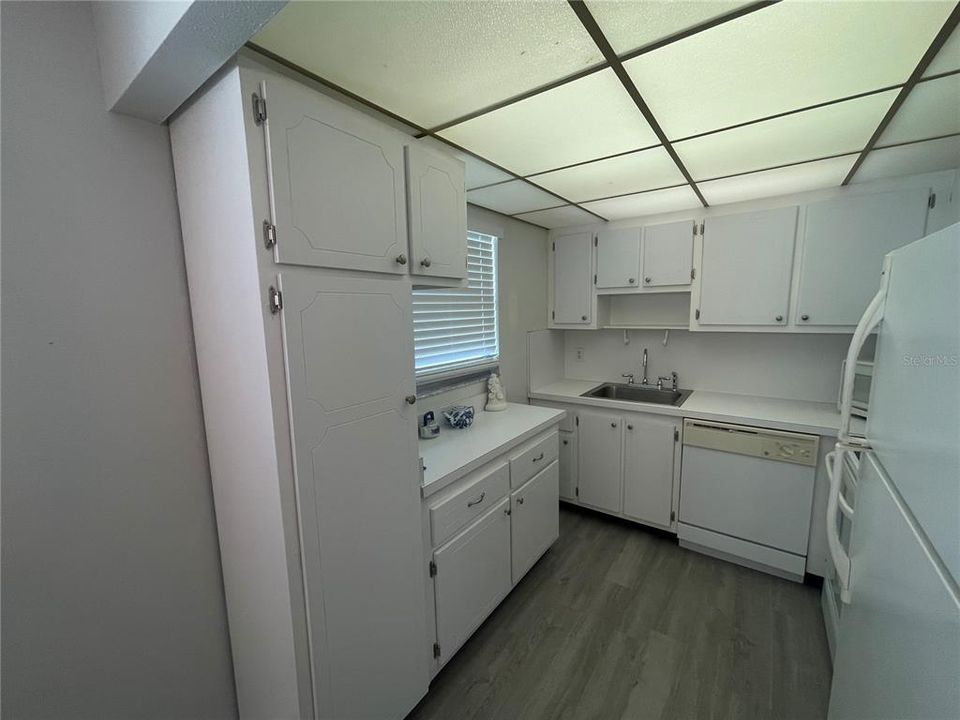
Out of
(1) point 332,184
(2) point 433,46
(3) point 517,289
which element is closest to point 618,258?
(3) point 517,289

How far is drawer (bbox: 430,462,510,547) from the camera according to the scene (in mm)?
1510

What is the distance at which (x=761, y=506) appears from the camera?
222 cm

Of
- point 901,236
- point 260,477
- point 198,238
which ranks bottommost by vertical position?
point 260,477

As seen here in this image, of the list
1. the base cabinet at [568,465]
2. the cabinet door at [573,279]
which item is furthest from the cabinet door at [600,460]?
the cabinet door at [573,279]

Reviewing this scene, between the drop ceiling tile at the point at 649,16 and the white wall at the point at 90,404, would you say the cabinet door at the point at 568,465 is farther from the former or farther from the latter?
the drop ceiling tile at the point at 649,16

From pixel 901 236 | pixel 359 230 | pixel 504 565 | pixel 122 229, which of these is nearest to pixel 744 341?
pixel 901 236

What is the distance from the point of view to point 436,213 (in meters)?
1.45

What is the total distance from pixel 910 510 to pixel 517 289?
7.57ft

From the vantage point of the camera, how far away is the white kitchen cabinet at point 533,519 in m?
2.02

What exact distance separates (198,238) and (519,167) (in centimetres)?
132

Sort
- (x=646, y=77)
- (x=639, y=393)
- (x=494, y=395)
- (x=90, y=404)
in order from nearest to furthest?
(x=90, y=404) < (x=646, y=77) < (x=494, y=395) < (x=639, y=393)

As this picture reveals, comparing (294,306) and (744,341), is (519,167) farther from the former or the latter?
(744,341)

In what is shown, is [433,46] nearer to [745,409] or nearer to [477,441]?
[477,441]

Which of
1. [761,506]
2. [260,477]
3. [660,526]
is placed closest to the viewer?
[260,477]
